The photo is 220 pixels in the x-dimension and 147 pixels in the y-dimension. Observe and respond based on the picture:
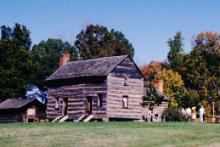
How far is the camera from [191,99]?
74250 mm

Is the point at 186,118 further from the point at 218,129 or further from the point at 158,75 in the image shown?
the point at 158,75

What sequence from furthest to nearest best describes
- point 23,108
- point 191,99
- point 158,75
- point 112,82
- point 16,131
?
1. point 158,75
2. point 191,99
3. point 23,108
4. point 112,82
5. point 16,131

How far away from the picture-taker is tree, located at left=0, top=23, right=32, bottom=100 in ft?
233

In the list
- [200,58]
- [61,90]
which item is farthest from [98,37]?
[61,90]

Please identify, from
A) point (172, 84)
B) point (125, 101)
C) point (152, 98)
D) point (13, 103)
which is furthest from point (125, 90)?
point (172, 84)

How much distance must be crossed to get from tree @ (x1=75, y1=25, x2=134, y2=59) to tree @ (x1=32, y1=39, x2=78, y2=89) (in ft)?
7.81

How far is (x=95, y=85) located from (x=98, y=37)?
34.8m

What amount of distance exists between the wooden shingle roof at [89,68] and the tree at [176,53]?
29495mm

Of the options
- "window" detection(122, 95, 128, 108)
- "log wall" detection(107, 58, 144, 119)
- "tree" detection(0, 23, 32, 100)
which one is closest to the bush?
"log wall" detection(107, 58, 144, 119)

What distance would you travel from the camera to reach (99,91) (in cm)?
5125

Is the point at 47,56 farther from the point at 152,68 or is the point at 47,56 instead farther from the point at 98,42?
the point at 152,68

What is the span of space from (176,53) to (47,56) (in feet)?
76.7

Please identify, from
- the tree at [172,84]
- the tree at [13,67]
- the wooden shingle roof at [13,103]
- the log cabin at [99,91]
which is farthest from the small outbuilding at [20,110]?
the tree at [172,84]

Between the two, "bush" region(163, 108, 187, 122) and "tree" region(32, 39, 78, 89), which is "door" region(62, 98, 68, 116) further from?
"tree" region(32, 39, 78, 89)
